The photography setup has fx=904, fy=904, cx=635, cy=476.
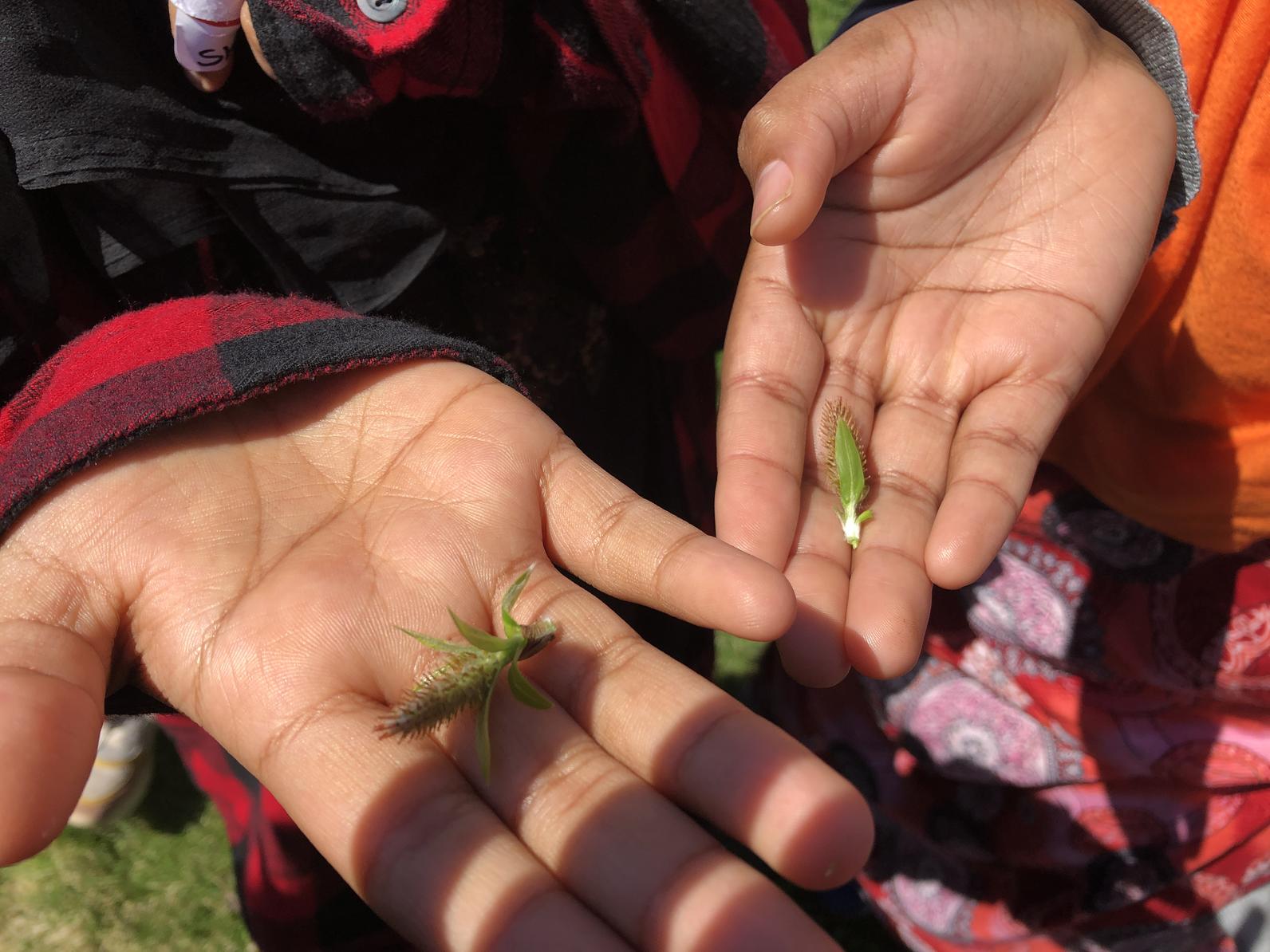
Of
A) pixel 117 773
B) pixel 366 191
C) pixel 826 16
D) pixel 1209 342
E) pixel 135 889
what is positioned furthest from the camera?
pixel 826 16

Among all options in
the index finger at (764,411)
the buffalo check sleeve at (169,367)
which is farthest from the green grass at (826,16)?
the buffalo check sleeve at (169,367)

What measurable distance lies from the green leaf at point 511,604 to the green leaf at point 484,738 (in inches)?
4.9

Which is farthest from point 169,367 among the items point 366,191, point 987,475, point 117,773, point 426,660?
point 117,773

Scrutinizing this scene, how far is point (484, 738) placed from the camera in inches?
74.7

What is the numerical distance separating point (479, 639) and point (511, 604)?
0.13 metres

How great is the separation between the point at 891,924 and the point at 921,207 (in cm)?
290

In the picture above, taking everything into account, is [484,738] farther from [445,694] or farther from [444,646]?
[444,646]

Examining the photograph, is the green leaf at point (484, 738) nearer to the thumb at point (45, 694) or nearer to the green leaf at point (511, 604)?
the green leaf at point (511, 604)

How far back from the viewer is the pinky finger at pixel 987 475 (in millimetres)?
2170

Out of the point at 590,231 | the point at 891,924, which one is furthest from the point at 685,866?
the point at 891,924

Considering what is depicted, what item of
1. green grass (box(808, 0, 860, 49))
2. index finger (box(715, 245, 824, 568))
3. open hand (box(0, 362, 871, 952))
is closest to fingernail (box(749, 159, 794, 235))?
index finger (box(715, 245, 824, 568))

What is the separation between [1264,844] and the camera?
3.17m

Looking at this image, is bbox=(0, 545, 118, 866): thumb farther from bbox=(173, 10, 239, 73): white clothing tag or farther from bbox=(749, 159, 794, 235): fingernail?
bbox=(749, 159, 794, 235): fingernail

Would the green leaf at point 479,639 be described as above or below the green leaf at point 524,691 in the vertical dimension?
above
